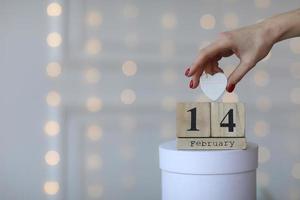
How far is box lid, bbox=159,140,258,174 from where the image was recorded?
670 millimetres

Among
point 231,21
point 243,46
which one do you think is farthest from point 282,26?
point 231,21

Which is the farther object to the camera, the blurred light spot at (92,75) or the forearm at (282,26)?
the blurred light spot at (92,75)

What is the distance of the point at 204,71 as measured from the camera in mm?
722

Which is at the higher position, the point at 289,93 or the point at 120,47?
the point at 120,47

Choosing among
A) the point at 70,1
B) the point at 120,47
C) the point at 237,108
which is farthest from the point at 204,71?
the point at 70,1

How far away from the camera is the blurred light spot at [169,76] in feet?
3.23

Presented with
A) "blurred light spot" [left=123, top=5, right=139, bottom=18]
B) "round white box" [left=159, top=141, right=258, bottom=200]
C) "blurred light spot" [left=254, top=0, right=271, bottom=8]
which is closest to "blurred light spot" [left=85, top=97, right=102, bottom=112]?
"blurred light spot" [left=123, top=5, right=139, bottom=18]

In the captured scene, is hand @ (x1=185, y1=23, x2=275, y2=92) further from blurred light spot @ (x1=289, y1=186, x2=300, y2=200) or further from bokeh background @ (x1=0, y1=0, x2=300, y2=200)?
blurred light spot @ (x1=289, y1=186, x2=300, y2=200)

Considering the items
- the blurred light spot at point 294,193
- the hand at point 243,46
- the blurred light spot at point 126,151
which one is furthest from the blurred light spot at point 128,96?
the blurred light spot at point 294,193

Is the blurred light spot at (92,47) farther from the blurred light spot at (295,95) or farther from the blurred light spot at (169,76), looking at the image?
the blurred light spot at (295,95)

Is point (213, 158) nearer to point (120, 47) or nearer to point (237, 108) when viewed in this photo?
point (237, 108)

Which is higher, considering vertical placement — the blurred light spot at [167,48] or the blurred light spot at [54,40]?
the blurred light spot at [54,40]

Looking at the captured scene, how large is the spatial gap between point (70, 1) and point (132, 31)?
164 millimetres

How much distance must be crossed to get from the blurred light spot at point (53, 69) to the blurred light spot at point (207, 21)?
0.36 metres
